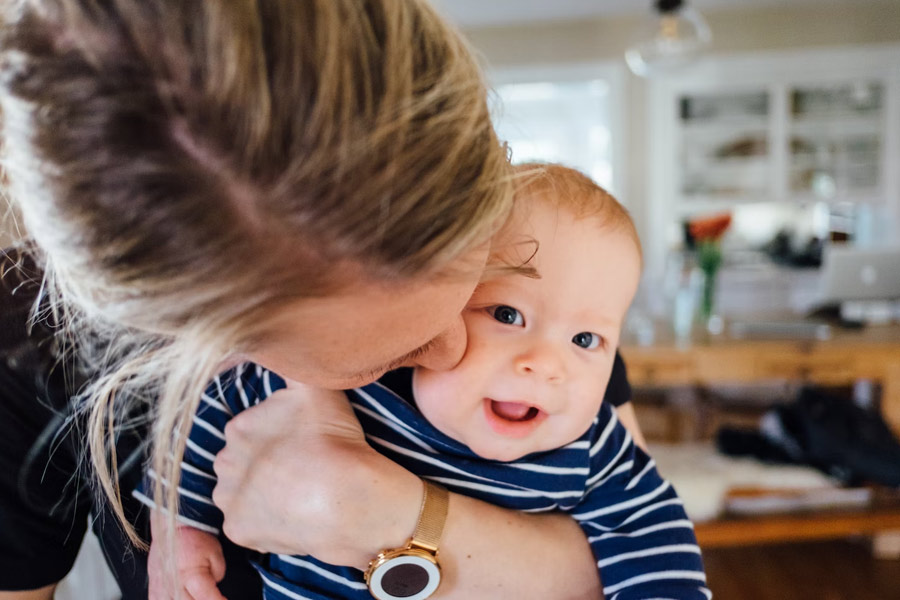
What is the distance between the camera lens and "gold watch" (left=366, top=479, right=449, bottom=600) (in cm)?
67

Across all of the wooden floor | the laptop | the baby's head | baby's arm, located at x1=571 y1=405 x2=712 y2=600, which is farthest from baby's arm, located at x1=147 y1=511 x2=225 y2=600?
the laptop

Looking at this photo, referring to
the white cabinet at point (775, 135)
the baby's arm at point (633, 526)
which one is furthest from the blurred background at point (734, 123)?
the baby's arm at point (633, 526)

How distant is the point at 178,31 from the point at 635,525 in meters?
0.70

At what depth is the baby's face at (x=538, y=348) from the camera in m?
0.67

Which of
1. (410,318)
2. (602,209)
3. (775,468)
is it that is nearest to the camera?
(410,318)

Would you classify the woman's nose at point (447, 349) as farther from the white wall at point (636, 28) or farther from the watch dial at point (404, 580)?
the white wall at point (636, 28)

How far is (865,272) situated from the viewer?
284cm

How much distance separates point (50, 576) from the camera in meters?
0.80

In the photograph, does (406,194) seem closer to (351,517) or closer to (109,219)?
(109,219)

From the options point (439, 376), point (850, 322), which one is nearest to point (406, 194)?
point (439, 376)

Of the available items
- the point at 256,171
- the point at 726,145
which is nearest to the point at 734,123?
the point at 726,145

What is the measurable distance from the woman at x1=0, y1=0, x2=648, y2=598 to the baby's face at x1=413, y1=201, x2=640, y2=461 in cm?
19

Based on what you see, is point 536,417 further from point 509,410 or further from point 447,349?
point 447,349

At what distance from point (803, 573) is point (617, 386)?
2.15 m
